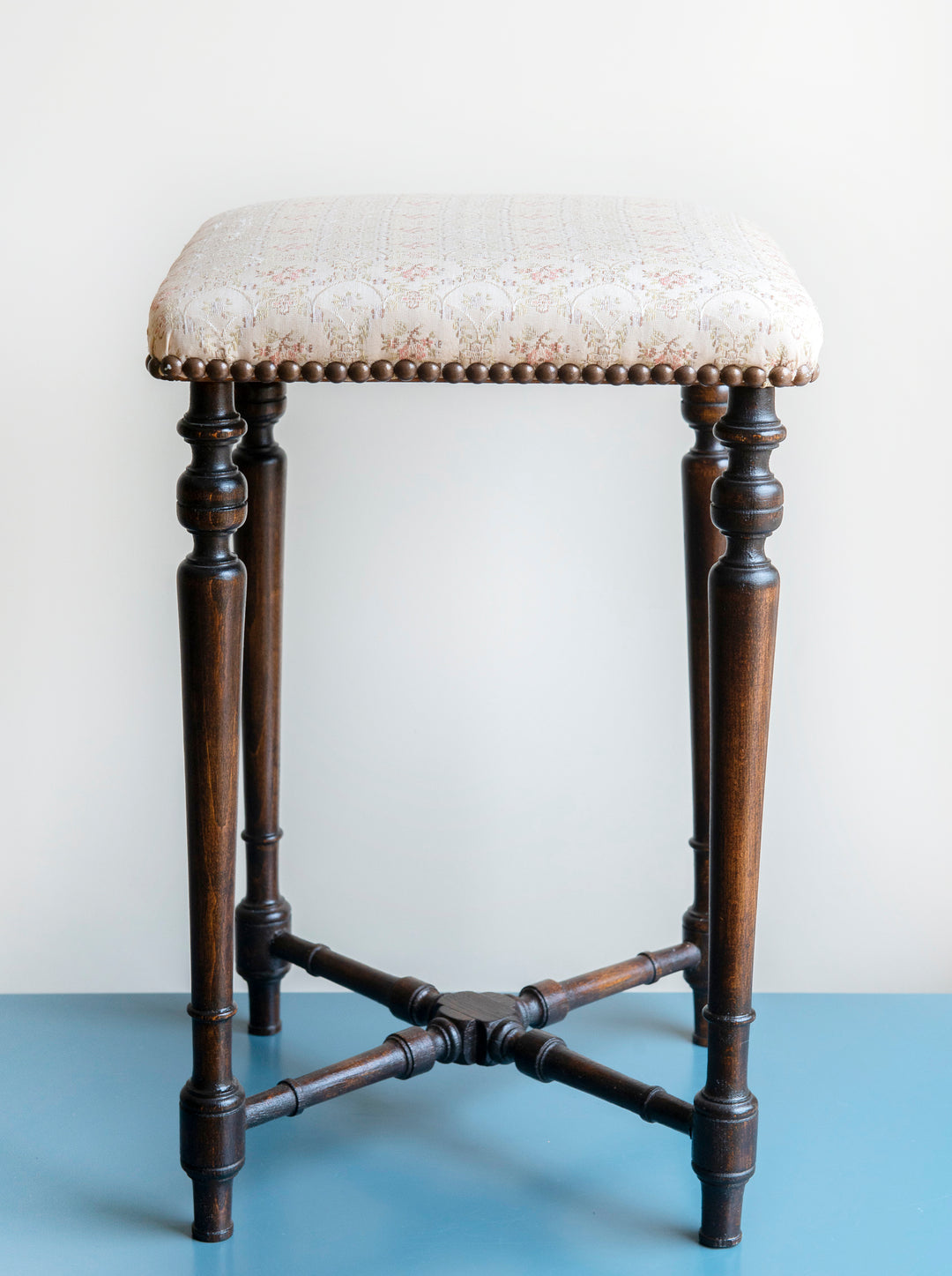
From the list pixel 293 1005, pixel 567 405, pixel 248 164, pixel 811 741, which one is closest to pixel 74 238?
pixel 248 164

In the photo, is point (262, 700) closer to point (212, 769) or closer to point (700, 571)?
point (212, 769)

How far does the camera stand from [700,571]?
1.29m

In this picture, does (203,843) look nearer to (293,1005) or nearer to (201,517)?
(201,517)

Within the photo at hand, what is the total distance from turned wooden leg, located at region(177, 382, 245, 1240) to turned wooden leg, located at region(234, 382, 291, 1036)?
257 millimetres

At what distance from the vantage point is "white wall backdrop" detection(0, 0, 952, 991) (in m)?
1.37

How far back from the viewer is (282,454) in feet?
4.20

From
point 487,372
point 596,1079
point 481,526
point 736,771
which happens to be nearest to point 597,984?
point 596,1079

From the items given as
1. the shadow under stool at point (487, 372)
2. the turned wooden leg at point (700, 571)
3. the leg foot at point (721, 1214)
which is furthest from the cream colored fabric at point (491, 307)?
the leg foot at point (721, 1214)

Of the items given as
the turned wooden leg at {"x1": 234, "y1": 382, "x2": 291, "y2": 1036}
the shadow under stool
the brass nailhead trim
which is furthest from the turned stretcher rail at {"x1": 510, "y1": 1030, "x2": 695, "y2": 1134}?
the brass nailhead trim

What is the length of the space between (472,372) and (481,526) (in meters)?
0.53

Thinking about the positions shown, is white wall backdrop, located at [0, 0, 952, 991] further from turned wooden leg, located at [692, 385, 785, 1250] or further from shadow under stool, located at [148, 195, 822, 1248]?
turned wooden leg, located at [692, 385, 785, 1250]

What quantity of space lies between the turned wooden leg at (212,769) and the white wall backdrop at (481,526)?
466 millimetres

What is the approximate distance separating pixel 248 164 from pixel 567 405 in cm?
40

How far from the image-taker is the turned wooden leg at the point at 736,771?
95 centimetres
